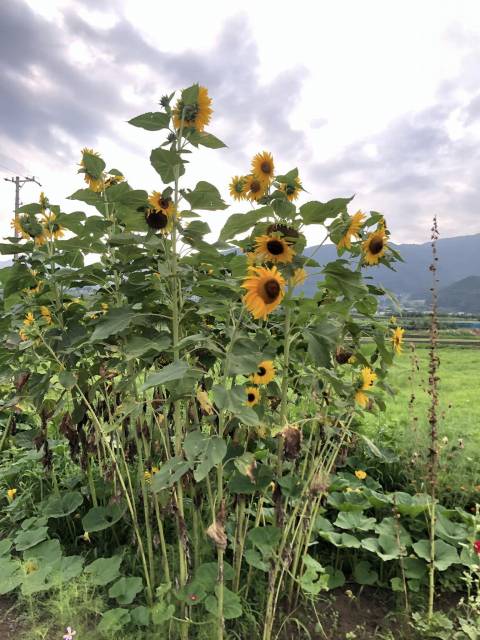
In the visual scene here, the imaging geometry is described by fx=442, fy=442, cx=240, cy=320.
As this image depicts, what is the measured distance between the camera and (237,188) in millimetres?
2195

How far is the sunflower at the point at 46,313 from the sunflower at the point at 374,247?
1.58 meters

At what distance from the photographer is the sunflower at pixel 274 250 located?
1521 millimetres

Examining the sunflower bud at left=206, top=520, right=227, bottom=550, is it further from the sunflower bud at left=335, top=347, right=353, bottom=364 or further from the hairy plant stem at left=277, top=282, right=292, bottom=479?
the sunflower bud at left=335, top=347, right=353, bottom=364

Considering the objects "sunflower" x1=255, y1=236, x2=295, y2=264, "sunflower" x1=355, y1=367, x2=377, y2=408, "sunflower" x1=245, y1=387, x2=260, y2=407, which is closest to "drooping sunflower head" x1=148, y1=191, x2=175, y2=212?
"sunflower" x1=255, y1=236, x2=295, y2=264

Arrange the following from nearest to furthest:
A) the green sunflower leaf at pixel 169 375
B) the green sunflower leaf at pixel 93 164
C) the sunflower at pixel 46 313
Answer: the green sunflower leaf at pixel 169 375, the green sunflower leaf at pixel 93 164, the sunflower at pixel 46 313

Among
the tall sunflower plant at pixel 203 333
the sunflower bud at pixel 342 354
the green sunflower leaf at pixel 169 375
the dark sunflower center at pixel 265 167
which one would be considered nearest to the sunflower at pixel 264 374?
the tall sunflower plant at pixel 203 333

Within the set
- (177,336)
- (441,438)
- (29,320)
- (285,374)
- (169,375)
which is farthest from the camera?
(441,438)

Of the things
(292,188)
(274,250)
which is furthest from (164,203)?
(292,188)

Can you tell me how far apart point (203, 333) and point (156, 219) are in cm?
50

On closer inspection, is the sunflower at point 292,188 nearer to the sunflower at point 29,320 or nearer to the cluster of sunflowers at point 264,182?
the cluster of sunflowers at point 264,182

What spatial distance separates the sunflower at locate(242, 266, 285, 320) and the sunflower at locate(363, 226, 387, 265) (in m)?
0.65

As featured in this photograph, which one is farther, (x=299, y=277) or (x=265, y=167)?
(x=265, y=167)

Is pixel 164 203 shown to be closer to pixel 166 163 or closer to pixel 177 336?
pixel 166 163

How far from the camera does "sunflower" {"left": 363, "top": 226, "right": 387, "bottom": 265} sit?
1911mm
